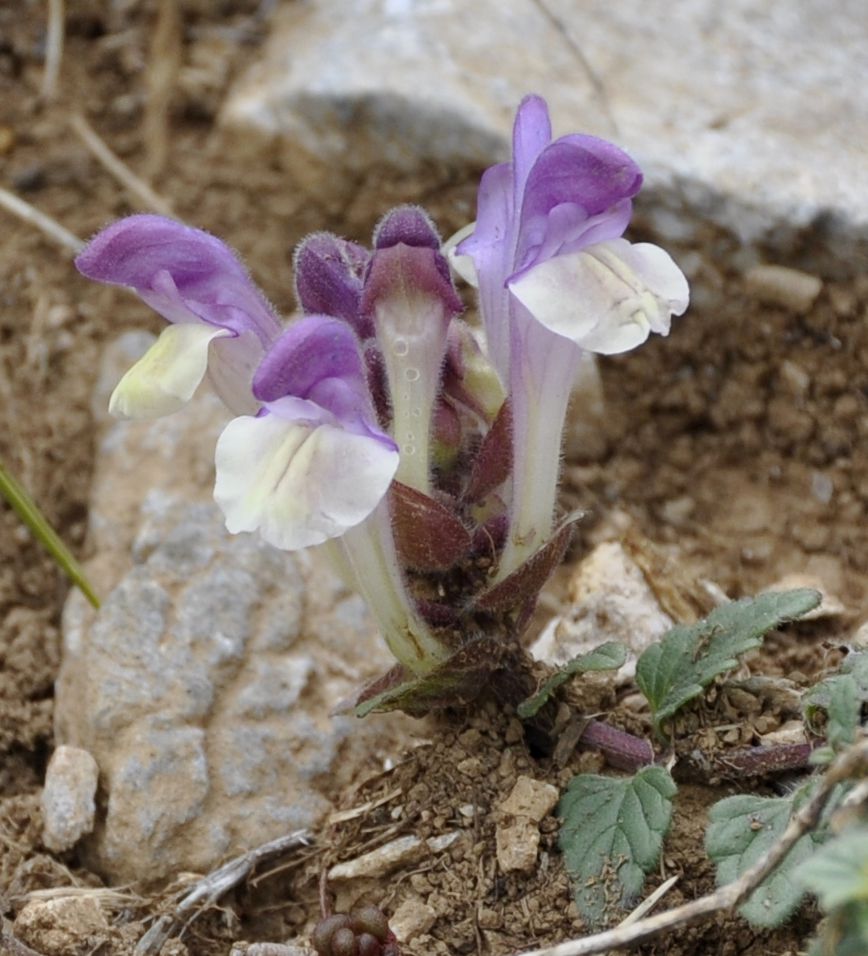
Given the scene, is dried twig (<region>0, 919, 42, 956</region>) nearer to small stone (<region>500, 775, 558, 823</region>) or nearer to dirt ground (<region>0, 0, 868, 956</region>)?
dirt ground (<region>0, 0, 868, 956</region>)

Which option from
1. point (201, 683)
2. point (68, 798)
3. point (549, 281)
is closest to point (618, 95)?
point (549, 281)

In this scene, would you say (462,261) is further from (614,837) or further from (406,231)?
(614,837)

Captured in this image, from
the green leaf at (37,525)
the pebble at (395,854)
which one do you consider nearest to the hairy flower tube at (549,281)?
the pebble at (395,854)

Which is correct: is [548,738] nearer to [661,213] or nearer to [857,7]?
[661,213]

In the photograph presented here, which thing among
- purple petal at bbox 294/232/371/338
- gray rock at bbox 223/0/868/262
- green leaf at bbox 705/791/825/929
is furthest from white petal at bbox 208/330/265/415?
gray rock at bbox 223/0/868/262

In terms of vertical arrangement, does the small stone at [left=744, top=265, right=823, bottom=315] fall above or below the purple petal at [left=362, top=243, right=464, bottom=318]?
below

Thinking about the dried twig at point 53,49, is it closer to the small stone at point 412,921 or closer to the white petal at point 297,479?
the white petal at point 297,479

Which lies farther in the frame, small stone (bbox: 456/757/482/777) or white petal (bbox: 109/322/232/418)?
→ small stone (bbox: 456/757/482/777)
